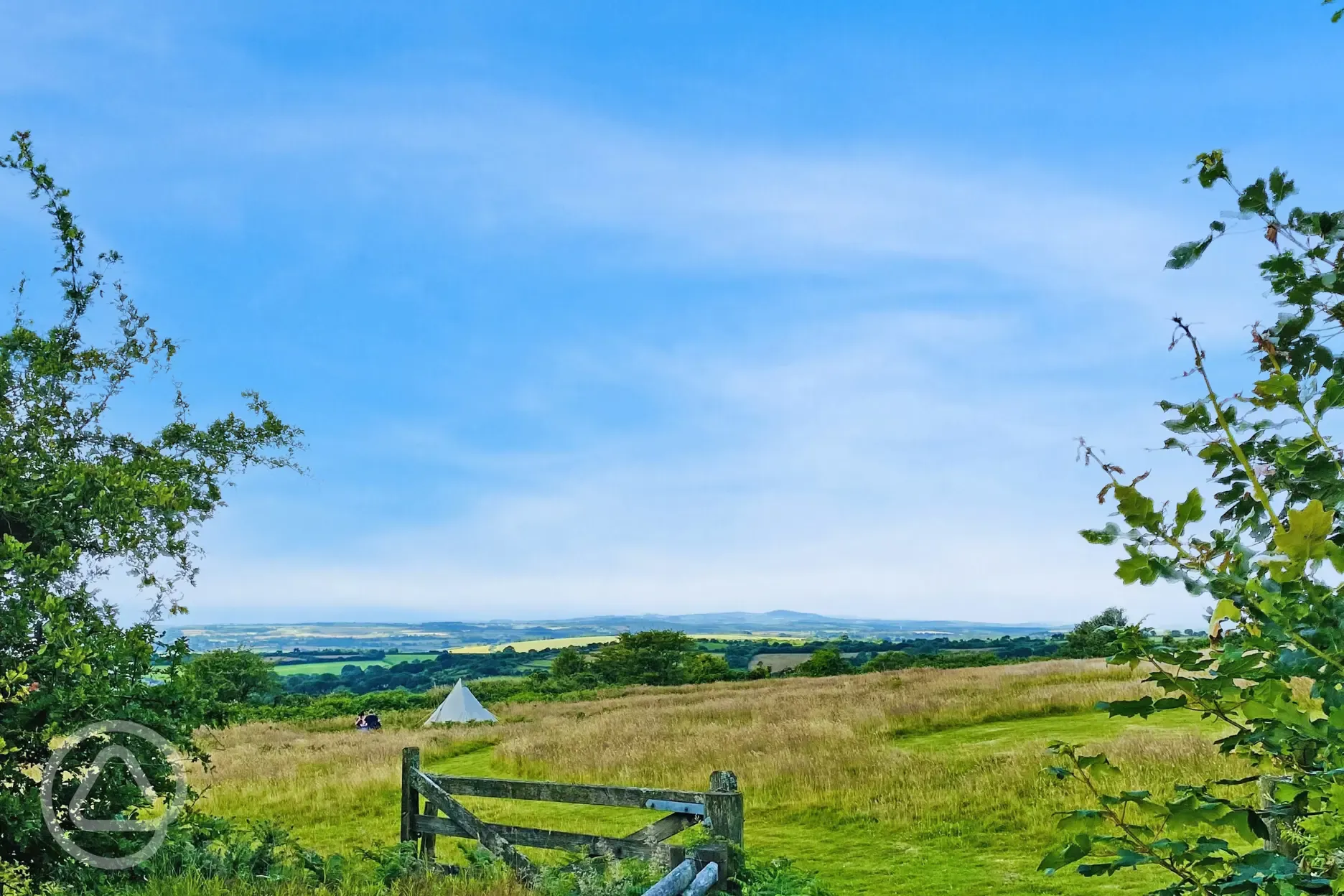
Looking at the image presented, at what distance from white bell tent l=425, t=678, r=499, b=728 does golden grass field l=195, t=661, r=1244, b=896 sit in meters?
5.64

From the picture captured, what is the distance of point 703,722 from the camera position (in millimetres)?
24672

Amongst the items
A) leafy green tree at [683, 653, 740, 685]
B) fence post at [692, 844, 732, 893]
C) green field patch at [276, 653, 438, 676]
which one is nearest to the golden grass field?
fence post at [692, 844, 732, 893]

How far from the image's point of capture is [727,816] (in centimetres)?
815

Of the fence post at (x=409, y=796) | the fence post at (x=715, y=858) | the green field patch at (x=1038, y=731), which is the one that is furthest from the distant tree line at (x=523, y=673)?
the green field patch at (x=1038, y=731)

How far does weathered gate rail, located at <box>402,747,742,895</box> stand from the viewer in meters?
8.12

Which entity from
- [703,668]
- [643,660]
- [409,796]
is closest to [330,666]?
[643,660]

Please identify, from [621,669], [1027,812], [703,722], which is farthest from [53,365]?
[621,669]

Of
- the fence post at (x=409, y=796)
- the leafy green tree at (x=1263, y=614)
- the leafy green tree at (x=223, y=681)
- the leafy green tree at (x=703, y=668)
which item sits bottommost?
the leafy green tree at (x=703, y=668)

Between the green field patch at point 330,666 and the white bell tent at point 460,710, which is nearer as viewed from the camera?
the white bell tent at point 460,710

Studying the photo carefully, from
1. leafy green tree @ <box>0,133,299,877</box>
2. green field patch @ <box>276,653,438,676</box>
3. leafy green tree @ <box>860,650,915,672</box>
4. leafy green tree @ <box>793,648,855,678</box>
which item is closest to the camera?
leafy green tree @ <box>0,133,299,877</box>

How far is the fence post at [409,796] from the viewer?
1050 cm

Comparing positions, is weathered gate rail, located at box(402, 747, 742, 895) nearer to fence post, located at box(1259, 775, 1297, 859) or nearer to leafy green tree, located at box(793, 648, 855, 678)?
fence post, located at box(1259, 775, 1297, 859)

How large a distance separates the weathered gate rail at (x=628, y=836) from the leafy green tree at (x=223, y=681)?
2.72 metres

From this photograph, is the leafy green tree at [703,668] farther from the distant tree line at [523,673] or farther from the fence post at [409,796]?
the fence post at [409,796]
